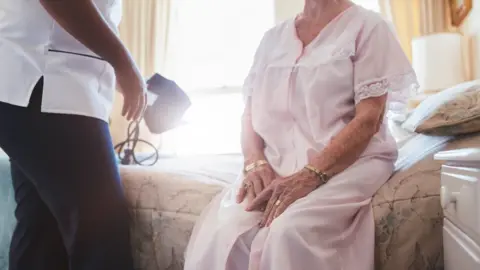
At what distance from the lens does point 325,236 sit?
2.89 feet

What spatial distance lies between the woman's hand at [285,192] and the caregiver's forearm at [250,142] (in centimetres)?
18

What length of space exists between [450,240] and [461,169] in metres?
0.18

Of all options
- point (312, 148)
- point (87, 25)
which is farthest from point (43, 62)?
point (312, 148)

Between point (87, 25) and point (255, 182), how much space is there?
49 cm

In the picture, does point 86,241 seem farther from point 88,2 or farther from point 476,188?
point 476,188

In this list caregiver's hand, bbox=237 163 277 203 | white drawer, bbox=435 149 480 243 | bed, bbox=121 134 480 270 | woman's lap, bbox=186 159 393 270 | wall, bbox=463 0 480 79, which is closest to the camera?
white drawer, bbox=435 149 480 243

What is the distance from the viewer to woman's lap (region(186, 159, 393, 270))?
2.77 ft

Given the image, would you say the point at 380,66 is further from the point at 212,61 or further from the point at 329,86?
the point at 212,61

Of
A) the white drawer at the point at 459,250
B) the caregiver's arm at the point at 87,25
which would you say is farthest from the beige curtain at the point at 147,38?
the white drawer at the point at 459,250

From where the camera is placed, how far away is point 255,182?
1.07 m

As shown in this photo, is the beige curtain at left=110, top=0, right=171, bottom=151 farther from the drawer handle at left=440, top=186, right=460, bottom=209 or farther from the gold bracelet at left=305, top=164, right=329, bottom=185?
the drawer handle at left=440, top=186, right=460, bottom=209

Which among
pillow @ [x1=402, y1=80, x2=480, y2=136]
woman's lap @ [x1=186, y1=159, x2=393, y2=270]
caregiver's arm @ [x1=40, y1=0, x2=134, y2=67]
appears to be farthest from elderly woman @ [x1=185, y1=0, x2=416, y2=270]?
caregiver's arm @ [x1=40, y1=0, x2=134, y2=67]

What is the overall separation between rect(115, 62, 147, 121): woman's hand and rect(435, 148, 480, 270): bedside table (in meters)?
0.61

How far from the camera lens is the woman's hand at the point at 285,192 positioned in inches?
37.8
